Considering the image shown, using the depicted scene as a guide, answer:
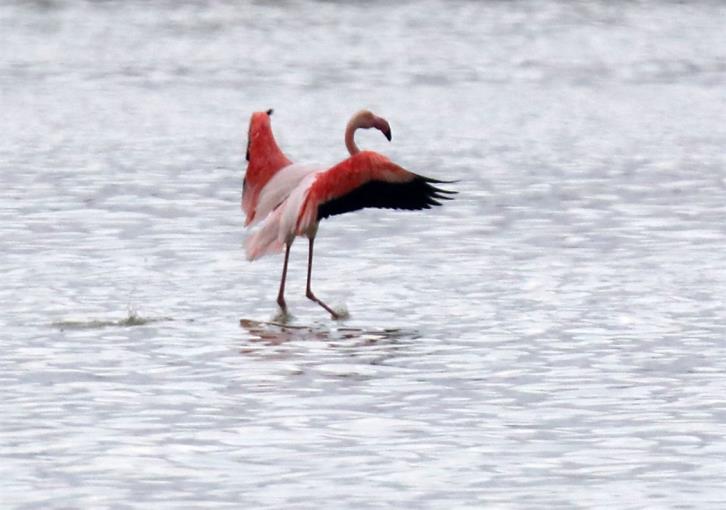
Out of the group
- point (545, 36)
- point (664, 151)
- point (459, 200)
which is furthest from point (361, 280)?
point (545, 36)

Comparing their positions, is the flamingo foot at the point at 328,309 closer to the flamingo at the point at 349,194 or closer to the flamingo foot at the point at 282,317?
the flamingo at the point at 349,194

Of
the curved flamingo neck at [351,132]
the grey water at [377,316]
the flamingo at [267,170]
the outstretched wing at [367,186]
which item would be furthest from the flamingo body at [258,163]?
the outstretched wing at [367,186]

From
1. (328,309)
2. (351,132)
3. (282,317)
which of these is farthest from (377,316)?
(351,132)

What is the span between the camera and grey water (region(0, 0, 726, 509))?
8531 millimetres

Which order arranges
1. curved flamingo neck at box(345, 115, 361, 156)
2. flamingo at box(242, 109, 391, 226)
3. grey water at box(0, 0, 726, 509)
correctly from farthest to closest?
flamingo at box(242, 109, 391, 226) → curved flamingo neck at box(345, 115, 361, 156) → grey water at box(0, 0, 726, 509)

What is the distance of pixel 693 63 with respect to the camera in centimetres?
3747

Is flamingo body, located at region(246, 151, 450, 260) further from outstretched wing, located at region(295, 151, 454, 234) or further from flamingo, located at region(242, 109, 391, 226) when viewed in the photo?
flamingo, located at region(242, 109, 391, 226)

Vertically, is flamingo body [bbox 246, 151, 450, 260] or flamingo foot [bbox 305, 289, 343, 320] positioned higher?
flamingo body [bbox 246, 151, 450, 260]

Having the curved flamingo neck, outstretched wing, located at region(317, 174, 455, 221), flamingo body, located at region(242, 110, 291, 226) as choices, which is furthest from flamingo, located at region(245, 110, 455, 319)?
flamingo body, located at region(242, 110, 291, 226)

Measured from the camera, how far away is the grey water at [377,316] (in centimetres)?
853

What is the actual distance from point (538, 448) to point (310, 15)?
41.0 meters

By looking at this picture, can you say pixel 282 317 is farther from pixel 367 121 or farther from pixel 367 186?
pixel 367 121

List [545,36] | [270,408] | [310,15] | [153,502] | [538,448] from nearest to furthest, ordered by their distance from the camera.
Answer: [153,502]
[538,448]
[270,408]
[545,36]
[310,15]

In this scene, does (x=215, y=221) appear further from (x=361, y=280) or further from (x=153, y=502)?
(x=153, y=502)
